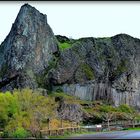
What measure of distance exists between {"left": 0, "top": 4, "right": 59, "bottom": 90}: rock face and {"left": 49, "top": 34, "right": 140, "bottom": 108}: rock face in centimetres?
492

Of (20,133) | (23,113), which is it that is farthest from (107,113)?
(20,133)

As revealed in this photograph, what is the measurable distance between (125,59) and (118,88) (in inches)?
403

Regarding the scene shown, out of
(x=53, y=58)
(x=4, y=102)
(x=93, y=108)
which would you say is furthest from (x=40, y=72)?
(x=4, y=102)

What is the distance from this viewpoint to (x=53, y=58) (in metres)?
149

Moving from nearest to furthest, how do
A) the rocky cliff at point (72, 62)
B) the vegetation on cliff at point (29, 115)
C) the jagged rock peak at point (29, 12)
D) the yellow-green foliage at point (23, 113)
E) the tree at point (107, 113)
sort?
the vegetation on cliff at point (29, 115)
the yellow-green foliage at point (23, 113)
the tree at point (107, 113)
the rocky cliff at point (72, 62)
the jagged rock peak at point (29, 12)

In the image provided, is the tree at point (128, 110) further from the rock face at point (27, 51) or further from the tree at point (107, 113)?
the rock face at point (27, 51)

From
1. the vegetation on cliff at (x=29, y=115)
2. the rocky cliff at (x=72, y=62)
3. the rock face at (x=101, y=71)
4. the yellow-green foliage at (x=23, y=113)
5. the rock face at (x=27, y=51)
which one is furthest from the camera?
the rock face at (x=101, y=71)

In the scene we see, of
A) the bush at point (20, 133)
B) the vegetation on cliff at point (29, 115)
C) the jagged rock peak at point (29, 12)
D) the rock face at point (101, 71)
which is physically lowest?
the bush at point (20, 133)

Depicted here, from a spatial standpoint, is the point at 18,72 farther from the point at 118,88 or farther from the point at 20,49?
the point at 118,88

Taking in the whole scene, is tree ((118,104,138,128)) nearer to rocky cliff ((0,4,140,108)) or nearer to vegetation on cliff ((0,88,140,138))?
rocky cliff ((0,4,140,108))

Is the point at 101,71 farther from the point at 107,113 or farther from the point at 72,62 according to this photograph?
the point at 107,113

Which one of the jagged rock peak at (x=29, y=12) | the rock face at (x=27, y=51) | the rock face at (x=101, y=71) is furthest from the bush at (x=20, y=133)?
the jagged rock peak at (x=29, y=12)

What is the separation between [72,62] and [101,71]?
9.48 meters

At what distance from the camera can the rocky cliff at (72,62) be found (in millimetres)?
138875
